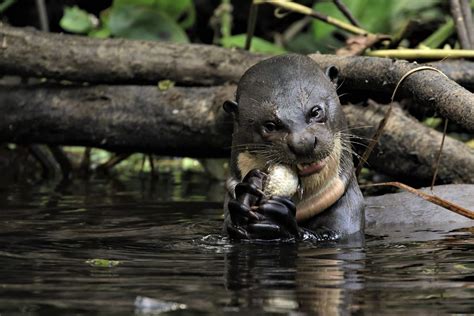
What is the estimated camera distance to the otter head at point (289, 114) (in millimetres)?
3906

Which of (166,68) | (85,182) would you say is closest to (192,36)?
(85,182)

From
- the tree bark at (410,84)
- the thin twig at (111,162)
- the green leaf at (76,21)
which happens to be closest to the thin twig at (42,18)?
the green leaf at (76,21)

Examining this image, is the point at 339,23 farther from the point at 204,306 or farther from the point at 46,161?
the point at 204,306

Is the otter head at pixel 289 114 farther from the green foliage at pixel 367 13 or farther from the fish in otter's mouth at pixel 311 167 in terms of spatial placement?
the green foliage at pixel 367 13

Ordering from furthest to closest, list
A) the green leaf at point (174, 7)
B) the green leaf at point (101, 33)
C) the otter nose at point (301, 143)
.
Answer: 1. the green leaf at point (101, 33)
2. the green leaf at point (174, 7)
3. the otter nose at point (301, 143)

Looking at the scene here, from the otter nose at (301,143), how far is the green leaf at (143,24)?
3439 mm

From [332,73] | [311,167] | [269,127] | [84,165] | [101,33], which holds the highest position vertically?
[332,73]

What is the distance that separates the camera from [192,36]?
27.6 ft

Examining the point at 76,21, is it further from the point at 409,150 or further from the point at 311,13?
the point at 409,150

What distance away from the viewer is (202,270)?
3365 millimetres

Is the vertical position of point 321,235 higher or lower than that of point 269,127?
lower

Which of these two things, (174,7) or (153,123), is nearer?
(153,123)

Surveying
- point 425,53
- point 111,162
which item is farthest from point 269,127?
point 111,162

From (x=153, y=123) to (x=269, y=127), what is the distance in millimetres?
1880
